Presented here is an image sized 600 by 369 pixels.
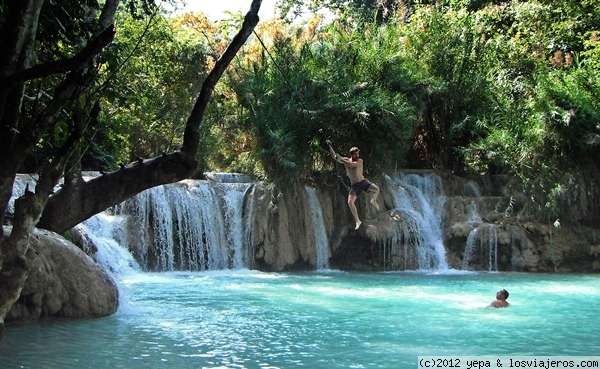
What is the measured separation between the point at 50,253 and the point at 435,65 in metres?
16.6

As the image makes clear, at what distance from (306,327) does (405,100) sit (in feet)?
40.8

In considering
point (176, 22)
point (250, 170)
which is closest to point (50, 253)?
point (250, 170)

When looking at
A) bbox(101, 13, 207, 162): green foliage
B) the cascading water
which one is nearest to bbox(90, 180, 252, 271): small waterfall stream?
bbox(101, 13, 207, 162): green foliage

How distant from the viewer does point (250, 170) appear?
21312 millimetres

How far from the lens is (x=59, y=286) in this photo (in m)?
8.77

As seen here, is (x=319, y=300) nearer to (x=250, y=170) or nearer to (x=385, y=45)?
(x=250, y=170)

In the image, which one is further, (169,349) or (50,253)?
(50,253)

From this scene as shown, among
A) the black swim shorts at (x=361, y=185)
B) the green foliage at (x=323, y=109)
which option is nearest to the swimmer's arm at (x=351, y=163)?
the black swim shorts at (x=361, y=185)

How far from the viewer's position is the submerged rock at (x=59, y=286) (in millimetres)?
8484

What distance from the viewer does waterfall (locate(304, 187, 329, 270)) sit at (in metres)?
18.6

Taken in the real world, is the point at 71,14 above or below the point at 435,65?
below

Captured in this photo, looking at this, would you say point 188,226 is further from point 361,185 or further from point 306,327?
point 306,327

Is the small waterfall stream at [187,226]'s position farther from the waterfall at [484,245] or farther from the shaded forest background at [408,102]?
the waterfall at [484,245]

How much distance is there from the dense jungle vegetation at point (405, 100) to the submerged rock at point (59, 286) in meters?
7.00
